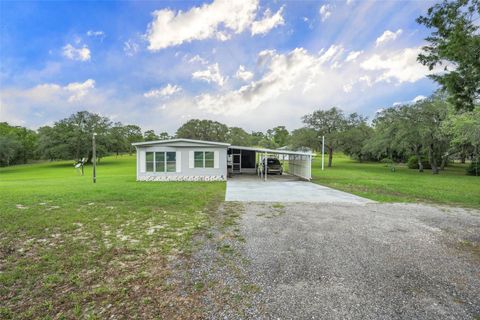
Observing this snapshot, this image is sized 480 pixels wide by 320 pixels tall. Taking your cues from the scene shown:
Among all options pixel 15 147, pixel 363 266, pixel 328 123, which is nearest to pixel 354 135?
pixel 328 123

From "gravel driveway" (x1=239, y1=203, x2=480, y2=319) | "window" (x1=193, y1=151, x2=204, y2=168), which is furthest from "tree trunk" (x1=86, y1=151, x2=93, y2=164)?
"gravel driveway" (x1=239, y1=203, x2=480, y2=319)

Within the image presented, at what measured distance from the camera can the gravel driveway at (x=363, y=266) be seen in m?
2.46

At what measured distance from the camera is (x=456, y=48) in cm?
377

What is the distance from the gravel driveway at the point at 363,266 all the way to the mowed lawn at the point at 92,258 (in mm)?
1145

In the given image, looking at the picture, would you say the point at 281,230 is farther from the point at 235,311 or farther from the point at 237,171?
the point at 237,171

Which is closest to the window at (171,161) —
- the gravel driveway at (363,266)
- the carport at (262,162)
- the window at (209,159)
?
the window at (209,159)

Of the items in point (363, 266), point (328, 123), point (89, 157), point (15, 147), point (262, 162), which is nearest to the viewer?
point (363, 266)

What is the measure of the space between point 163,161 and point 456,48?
1401cm

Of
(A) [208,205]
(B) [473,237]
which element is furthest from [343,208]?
(A) [208,205]

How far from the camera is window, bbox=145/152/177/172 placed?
583 inches

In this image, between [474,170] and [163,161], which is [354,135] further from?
[163,161]

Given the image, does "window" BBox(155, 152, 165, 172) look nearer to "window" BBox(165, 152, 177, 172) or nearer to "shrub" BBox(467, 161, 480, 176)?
"window" BBox(165, 152, 177, 172)

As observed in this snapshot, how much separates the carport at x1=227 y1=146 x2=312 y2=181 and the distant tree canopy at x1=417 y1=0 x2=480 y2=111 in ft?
33.3

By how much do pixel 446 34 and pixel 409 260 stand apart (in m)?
3.98
